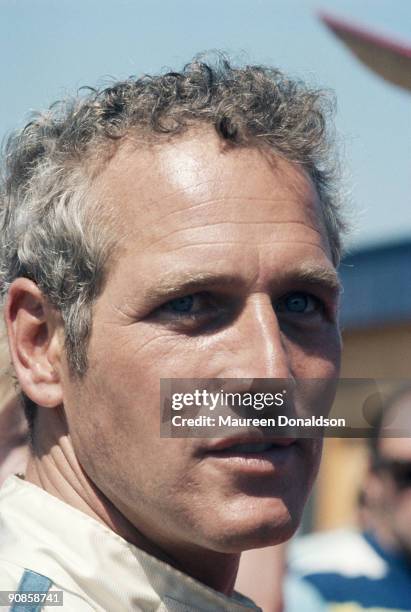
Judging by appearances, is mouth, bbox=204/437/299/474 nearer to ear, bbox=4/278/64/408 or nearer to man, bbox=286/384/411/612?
ear, bbox=4/278/64/408

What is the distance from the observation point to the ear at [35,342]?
2.10 m

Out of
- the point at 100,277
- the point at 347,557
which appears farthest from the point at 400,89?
the point at 100,277

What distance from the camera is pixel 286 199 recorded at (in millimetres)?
2135

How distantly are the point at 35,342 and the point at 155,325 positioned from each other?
27 centimetres

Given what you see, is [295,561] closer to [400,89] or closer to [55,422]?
[55,422]

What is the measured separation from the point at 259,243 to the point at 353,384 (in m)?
0.48

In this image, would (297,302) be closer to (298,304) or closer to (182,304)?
(298,304)

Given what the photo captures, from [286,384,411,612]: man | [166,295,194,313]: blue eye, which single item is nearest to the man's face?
[166,295,194,313]: blue eye

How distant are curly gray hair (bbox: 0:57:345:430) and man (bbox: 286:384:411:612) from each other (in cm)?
85

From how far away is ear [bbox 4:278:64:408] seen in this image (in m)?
2.10

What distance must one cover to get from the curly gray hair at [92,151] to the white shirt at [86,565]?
277mm

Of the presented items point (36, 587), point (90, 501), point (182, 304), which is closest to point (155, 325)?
point (182, 304)

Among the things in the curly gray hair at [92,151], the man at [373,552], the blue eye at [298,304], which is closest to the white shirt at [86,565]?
the curly gray hair at [92,151]

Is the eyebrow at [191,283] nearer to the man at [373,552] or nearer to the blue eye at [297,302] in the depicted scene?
the blue eye at [297,302]
